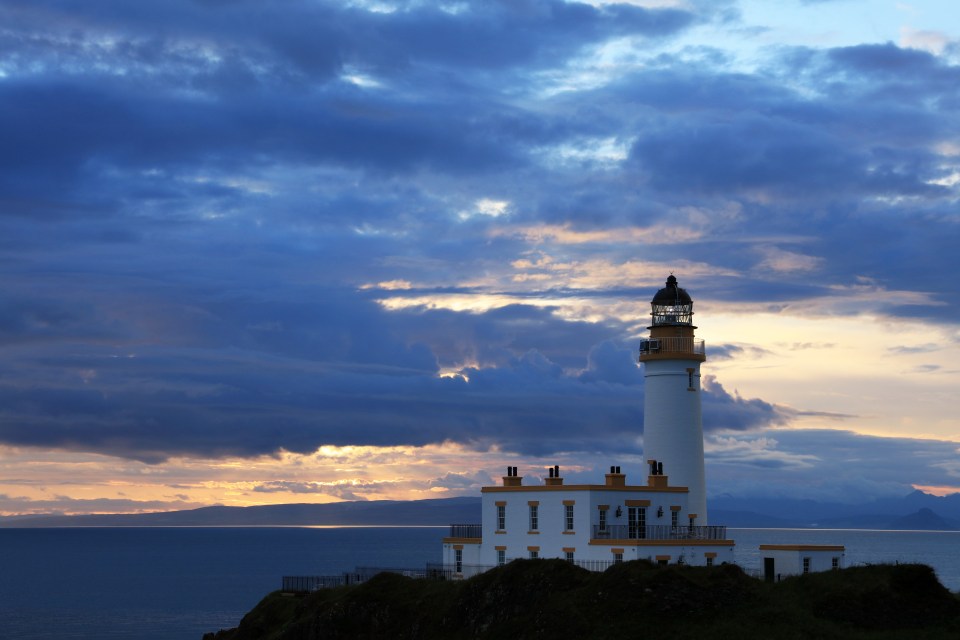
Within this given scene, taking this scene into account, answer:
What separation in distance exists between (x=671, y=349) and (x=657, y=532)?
11072 mm

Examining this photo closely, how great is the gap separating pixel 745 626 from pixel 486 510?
68.4 feet

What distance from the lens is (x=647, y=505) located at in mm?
61312

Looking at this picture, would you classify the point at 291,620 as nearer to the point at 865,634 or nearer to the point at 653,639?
the point at 653,639

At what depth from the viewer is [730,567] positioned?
50656 mm

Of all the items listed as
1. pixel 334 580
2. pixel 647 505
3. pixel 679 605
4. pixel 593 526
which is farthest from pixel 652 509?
pixel 334 580

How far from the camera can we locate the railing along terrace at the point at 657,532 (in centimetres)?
5991

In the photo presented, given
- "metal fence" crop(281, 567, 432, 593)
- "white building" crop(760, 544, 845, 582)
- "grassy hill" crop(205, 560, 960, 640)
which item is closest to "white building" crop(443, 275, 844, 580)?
"white building" crop(760, 544, 845, 582)

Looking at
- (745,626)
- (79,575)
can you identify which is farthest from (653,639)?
(79,575)

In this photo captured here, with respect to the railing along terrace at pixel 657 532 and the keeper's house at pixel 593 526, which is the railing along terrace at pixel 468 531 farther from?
the railing along terrace at pixel 657 532

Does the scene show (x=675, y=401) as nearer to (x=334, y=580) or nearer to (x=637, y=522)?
(x=637, y=522)

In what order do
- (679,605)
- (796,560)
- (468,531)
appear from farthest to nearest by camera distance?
(468,531) < (796,560) < (679,605)

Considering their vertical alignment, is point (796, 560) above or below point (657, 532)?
below

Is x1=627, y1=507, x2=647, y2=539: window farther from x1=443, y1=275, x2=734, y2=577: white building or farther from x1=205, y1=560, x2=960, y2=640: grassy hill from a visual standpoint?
x1=205, y1=560, x2=960, y2=640: grassy hill

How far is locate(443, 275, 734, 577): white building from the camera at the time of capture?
59656 millimetres
